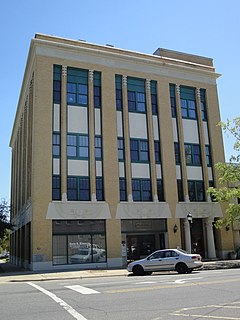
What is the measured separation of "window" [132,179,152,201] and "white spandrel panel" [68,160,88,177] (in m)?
4.44

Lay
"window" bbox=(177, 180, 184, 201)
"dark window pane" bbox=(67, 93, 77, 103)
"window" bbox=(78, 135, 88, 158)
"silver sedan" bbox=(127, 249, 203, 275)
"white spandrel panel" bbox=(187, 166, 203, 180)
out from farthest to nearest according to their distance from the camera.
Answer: "white spandrel panel" bbox=(187, 166, 203, 180)
"window" bbox=(177, 180, 184, 201)
"dark window pane" bbox=(67, 93, 77, 103)
"window" bbox=(78, 135, 88, 158)
"silver sedan" bbox=(127, 249, 203, 275)

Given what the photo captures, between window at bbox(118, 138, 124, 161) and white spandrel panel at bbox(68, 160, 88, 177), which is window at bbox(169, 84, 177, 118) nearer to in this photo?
window at bbox(118, 138, 124, 161)

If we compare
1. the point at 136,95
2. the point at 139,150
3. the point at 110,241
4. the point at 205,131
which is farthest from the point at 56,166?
the point at 205,131

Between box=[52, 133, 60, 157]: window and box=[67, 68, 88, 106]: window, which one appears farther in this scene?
box=[67, 68, 88, 106]: window

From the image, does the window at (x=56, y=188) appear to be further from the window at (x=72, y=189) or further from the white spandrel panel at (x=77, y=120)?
the white spandrel panel at (x=77, y=120)

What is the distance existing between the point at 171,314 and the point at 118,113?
24.8 meters

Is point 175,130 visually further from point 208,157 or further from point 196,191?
point 196,191

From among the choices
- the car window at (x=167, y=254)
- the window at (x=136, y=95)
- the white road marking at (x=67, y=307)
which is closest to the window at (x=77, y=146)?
the window at (x=136, y=95)

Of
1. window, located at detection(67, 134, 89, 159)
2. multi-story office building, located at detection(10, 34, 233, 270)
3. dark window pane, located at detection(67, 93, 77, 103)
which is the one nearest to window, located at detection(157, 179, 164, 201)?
multi-story office building, located at detection(10, 34, 233, 270)

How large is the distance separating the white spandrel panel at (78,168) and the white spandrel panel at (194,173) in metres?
9.84

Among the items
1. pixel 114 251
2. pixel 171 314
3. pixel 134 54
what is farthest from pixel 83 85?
pixel 171 314

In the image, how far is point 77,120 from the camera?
30438 millimetres

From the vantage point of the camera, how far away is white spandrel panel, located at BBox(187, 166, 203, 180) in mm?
33500

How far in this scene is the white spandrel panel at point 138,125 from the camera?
32.3m
